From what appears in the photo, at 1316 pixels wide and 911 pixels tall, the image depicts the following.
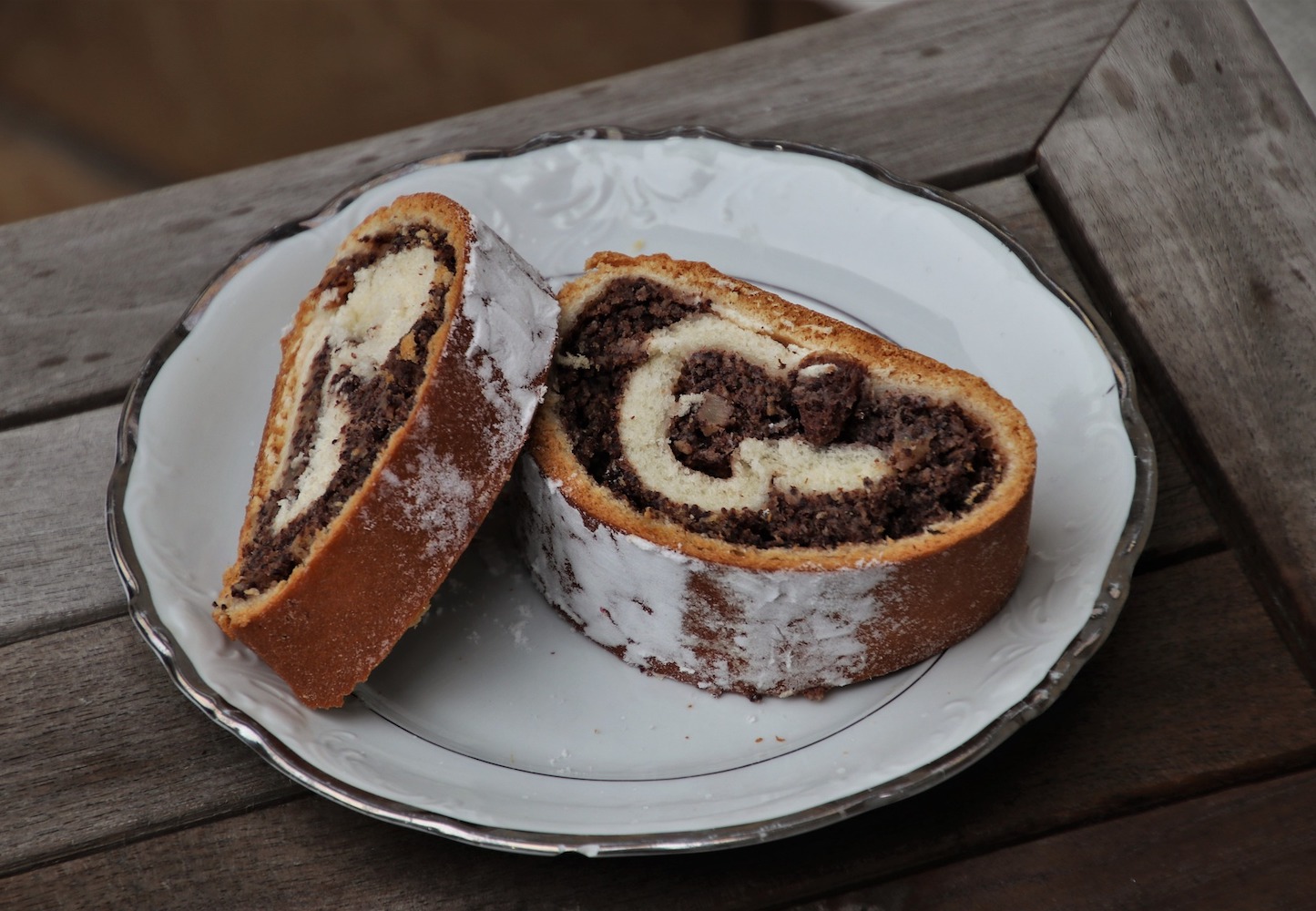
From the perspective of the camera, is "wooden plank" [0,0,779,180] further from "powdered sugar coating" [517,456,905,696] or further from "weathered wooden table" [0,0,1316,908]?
A: "powdered sugar coating" [517,456,905,696]

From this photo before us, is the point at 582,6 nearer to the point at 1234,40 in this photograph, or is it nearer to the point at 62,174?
the point at 62,174

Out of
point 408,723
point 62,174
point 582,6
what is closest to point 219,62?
point 62,174

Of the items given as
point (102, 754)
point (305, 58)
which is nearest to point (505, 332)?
point (102, 754)

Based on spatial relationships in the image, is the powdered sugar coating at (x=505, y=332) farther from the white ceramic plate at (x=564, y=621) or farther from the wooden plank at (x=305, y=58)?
the wooden plank at (x=305, y=58)

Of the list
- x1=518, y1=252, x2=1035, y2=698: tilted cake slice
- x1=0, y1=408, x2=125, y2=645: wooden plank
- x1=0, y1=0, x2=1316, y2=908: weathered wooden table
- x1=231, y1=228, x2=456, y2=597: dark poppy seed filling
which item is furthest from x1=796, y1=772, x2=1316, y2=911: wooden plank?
x1=0, y1=408, x2=125, y2=645: wooden plank

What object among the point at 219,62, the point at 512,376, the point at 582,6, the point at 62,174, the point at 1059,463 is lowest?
the point at 62,174
